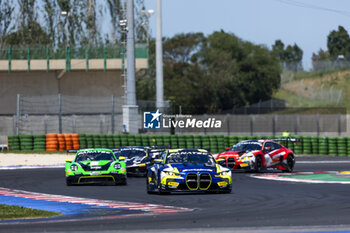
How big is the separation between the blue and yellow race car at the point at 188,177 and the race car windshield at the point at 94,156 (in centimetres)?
416

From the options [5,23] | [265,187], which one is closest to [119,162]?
[265,187]

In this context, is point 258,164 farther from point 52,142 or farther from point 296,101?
point 296,101

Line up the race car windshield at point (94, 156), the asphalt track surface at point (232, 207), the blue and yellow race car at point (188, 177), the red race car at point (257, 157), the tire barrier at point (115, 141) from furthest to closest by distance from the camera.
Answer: the tire barrier at point (115, 141) < the red race car at point (257, 157) < the race car windshield at point (94, 156) < the blue and yellow race car at point (188, 177) < the asphalt track surface at point (232, 207)

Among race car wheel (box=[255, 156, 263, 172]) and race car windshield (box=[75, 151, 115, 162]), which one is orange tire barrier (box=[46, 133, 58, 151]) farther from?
race car windshield (box=[75, 151, 115, 162])

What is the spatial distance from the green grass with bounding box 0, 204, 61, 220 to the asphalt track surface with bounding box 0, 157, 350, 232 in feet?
5.53

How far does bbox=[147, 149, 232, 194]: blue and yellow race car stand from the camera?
66.4 ft

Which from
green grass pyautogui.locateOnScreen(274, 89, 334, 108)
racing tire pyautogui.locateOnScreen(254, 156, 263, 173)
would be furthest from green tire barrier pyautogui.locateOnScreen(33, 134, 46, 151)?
green grass pyautogui.locateOnScreen(274, 89, 334, 108)

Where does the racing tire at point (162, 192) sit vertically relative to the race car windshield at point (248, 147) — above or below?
below

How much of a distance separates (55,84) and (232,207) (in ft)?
171

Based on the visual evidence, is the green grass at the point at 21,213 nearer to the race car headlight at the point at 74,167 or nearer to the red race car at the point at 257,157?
the race car headlight at the point at 74,167

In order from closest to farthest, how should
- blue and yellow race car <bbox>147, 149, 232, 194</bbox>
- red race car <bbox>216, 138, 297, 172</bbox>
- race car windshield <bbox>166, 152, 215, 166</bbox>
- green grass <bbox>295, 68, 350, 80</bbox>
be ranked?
1. blue and yellow race car <bbox>147, 149, 232, 194</bbox>
2. race car windshield <bbox>166, 152, 215, 166</bbox>
3. red race car <bbox>216, 138, 297, 172</bbox>
4. green grass <bbox>295, 68, 350, 80</bbox>

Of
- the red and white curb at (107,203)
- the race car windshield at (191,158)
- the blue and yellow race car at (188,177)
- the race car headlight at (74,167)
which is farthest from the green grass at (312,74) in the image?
the red and white curb at (107,203)

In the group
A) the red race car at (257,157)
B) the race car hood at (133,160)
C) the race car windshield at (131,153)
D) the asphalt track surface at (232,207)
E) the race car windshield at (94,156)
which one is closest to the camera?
the asphalt track surface at (232,207)

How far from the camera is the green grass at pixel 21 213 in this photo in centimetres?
1582
